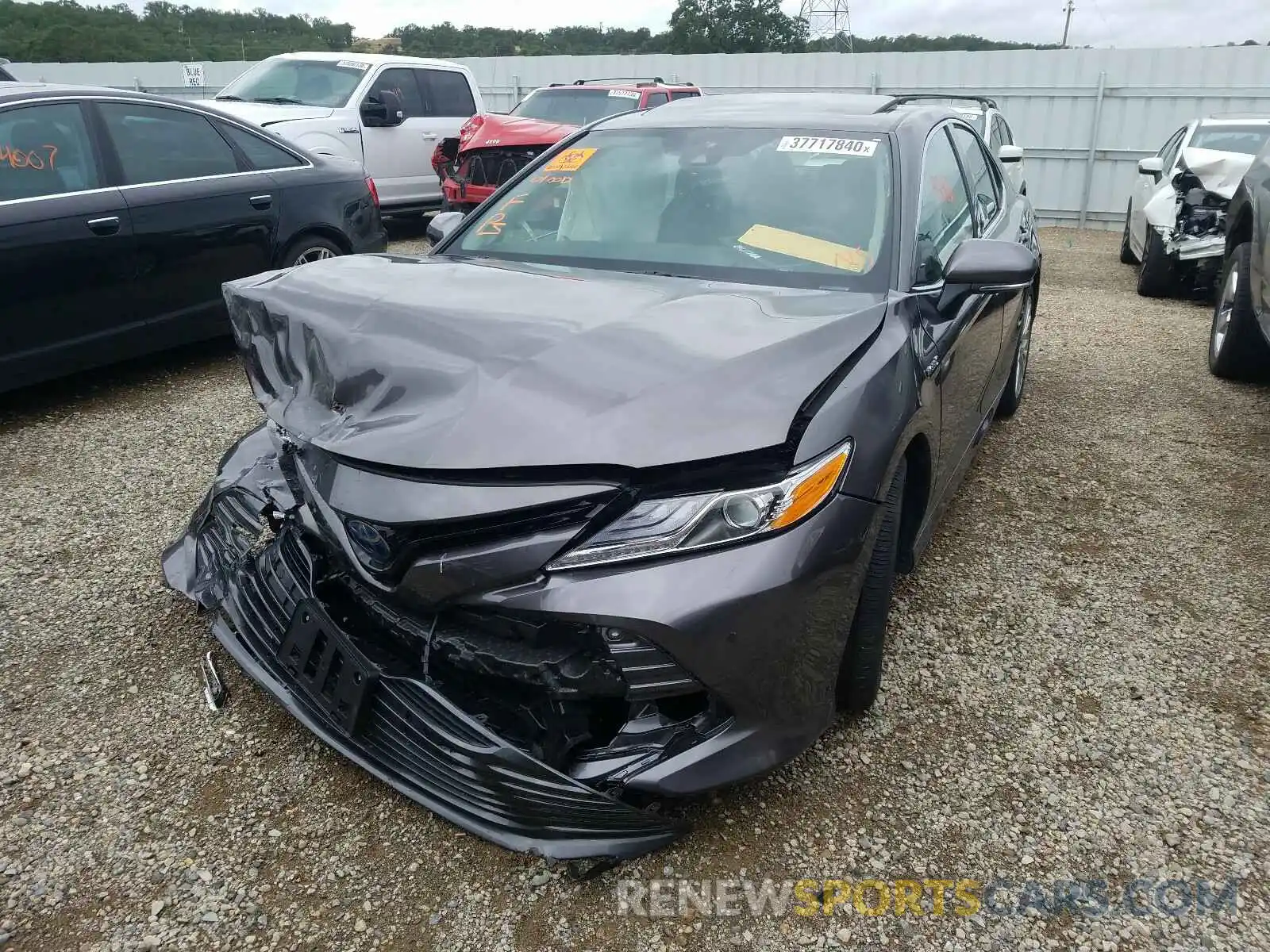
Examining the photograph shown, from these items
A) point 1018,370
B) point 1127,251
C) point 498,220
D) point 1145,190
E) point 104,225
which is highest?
point 498,220

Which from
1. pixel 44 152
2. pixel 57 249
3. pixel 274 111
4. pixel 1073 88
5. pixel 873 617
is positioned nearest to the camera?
pixel 873 617

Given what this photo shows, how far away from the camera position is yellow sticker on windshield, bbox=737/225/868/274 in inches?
102

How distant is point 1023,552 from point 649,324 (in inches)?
81.1

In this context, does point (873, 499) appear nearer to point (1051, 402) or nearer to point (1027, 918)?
point (1027, 918)

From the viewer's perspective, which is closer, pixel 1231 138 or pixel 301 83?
pixel 1231 138

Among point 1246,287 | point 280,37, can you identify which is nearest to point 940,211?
point 1246,287

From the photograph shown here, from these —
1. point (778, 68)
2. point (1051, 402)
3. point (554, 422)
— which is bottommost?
point (1051, 402)

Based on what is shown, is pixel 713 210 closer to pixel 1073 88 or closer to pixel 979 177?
pixel 979 177

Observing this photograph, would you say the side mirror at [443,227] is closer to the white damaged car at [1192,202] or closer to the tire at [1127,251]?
the white damaged car at [1192,202]

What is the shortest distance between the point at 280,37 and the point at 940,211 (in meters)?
35.4

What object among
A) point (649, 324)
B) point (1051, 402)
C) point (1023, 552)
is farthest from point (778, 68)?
point (649, 324)

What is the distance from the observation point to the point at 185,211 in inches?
193

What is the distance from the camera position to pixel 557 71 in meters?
16.0

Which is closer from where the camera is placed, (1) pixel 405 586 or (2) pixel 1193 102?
(1) pixel 405 586
